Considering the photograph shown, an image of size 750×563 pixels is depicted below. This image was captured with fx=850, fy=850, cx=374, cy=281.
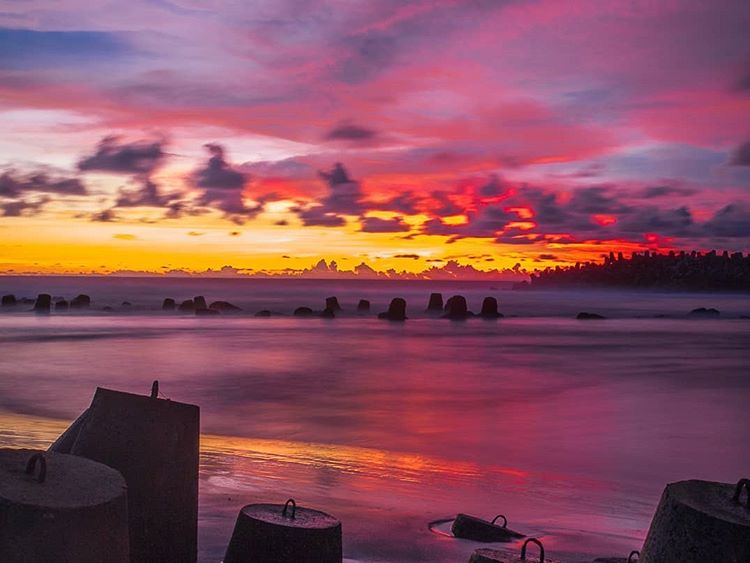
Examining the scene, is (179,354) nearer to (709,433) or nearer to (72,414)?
(72,414)

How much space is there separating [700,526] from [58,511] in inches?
111

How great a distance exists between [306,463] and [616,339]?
38.4 metres

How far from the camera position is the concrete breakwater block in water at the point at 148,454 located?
17.1 feet

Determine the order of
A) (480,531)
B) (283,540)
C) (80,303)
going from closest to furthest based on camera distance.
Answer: (283,540), (480,531), (80,303)

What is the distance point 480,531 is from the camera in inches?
299

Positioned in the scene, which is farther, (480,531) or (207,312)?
(207,312)

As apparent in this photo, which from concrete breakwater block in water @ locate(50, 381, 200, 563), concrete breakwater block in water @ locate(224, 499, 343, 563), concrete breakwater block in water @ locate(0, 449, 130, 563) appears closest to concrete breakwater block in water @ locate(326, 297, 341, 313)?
concrete breakwater block in water @ locate(50, 381, 200, 563)

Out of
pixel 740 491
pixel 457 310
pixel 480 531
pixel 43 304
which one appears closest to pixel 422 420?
pixel 480 531

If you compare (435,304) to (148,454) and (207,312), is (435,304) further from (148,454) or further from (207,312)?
(148,454)

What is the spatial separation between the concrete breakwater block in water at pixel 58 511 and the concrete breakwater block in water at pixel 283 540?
1095 mm

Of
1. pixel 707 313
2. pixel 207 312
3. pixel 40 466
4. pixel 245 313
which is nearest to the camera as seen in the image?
pixel 40 466

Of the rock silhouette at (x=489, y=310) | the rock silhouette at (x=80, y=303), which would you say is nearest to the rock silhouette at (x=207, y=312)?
the rock silhouette at (x=80, y=303)

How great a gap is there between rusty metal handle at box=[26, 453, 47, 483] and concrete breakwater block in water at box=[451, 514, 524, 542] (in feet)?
14.7

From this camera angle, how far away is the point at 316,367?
29859 millimetres
